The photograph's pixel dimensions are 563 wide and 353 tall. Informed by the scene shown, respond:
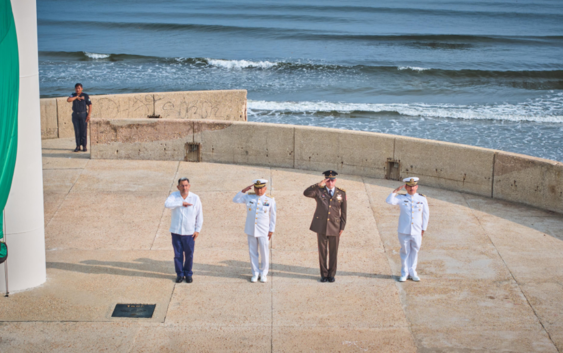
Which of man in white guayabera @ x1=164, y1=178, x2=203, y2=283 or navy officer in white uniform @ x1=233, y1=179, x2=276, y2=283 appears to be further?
navy officer in white uniform @ x1=233, y1=179, x2=276, y2=283

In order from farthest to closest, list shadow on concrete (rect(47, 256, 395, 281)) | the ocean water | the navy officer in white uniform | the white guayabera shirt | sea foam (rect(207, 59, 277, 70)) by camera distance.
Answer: sea foam (rect(207, 59, 277, 70))
the ocean water
shadow on concrete (rect(47, 256, 395, 281))
the navy officer in white uniform
the white guayabera shirt

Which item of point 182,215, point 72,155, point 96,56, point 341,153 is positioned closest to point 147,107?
point 72,155

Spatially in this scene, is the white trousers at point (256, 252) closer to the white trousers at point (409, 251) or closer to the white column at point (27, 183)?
the white trousers at point (409, 251)

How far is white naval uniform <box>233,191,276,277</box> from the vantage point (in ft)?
29.2

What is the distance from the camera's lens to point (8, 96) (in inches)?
295

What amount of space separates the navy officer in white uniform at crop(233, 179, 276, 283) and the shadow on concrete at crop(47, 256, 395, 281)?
29 cm

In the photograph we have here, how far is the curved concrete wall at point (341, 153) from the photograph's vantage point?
11930 millimetres

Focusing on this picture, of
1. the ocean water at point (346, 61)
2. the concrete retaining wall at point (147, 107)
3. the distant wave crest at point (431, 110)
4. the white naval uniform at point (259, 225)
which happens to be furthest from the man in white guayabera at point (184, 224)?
the distant wave crest at point (431, 110)

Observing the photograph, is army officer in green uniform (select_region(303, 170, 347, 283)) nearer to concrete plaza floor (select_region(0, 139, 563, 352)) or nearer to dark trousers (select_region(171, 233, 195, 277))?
concrete plaza floor (select_region(0, 139, 563, 352))

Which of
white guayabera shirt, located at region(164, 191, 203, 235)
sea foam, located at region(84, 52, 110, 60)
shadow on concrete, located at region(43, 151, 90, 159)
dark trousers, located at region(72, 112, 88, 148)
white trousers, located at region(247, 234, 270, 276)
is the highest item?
sea foam, located at region(84, 52, 110, 60)

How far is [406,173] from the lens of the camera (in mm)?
13094

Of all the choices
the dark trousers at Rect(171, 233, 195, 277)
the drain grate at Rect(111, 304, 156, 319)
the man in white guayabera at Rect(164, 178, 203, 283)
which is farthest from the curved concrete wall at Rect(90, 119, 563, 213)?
the drain grate at Rect(111, 304, 156, 319)

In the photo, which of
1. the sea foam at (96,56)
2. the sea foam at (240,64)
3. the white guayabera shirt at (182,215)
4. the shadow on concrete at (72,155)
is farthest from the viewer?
the sea foam at (96,56)

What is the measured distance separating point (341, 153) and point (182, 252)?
5547 mm
